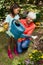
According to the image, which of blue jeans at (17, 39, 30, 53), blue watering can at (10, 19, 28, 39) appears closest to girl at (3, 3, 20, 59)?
blue watering can at (10, 19, 28, 39)

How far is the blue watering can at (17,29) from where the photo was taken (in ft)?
20.9

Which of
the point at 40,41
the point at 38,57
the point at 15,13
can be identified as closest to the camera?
the point at 38,57

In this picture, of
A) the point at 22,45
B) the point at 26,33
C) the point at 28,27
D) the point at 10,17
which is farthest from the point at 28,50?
the point at 10,17

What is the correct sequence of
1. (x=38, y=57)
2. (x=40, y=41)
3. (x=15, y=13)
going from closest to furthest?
(x=38, y=57), (x=15, y=13), (x=40, y=41)

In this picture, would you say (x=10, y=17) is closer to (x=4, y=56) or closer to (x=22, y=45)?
(x=22, y=45)

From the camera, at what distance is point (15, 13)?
6.50m

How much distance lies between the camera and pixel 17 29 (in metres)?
6.36

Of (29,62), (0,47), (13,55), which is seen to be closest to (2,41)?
(0,47)

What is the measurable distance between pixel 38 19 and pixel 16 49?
2133mm

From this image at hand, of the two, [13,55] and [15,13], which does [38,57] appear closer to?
[13,55]

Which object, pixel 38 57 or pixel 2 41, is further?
pixel 2 41

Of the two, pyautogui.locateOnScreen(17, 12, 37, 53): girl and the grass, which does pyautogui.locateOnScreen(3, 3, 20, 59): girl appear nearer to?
the grass

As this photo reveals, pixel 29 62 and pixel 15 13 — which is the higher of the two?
pixel 15 13

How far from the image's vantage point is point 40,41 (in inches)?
277
